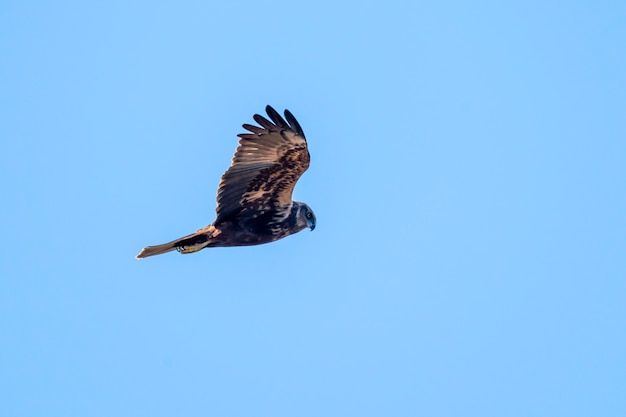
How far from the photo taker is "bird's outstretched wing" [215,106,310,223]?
97.3 feet

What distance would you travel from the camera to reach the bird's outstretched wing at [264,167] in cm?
2967

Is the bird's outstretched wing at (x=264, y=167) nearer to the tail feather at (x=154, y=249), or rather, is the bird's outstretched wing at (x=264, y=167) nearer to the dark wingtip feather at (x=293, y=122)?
the dark wingtip feather at (x=293, y=122)

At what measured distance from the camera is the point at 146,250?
1174 inches

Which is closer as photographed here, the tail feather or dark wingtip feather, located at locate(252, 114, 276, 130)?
dark wingtip feather, located at locate(252, 114, 276, 130)

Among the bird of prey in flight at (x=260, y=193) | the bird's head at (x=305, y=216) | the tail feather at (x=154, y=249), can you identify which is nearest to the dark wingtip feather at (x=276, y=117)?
the bird of prey in flight at (x=260, y=193)

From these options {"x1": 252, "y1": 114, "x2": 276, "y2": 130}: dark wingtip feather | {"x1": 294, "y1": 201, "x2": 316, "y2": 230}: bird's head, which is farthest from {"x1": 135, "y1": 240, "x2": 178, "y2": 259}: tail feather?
{"x1": 252, "y1": 114, "x2": 276, "y2": 130}: dark wingtip feather

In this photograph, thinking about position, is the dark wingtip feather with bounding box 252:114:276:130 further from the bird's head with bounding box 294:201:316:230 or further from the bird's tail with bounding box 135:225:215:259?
the bird's tail with bounding box 135:225:215:259

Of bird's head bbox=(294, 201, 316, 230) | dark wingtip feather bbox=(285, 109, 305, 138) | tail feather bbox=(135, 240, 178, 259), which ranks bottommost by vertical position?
tail feather bbox=(135, 240, 178, 259)

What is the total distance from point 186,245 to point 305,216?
1.89 m

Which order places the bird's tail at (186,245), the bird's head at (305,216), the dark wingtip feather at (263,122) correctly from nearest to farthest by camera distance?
the dark wingtip feather at (263,122)
the bird's tail at (186,245)
the bird's head at (305,216)

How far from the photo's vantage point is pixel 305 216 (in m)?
30.5

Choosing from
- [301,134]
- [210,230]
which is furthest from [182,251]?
[301,134]

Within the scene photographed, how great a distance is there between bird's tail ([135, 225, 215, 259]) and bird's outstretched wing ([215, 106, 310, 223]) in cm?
28

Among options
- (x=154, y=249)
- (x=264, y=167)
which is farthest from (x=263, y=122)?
(x=154, y=249)
